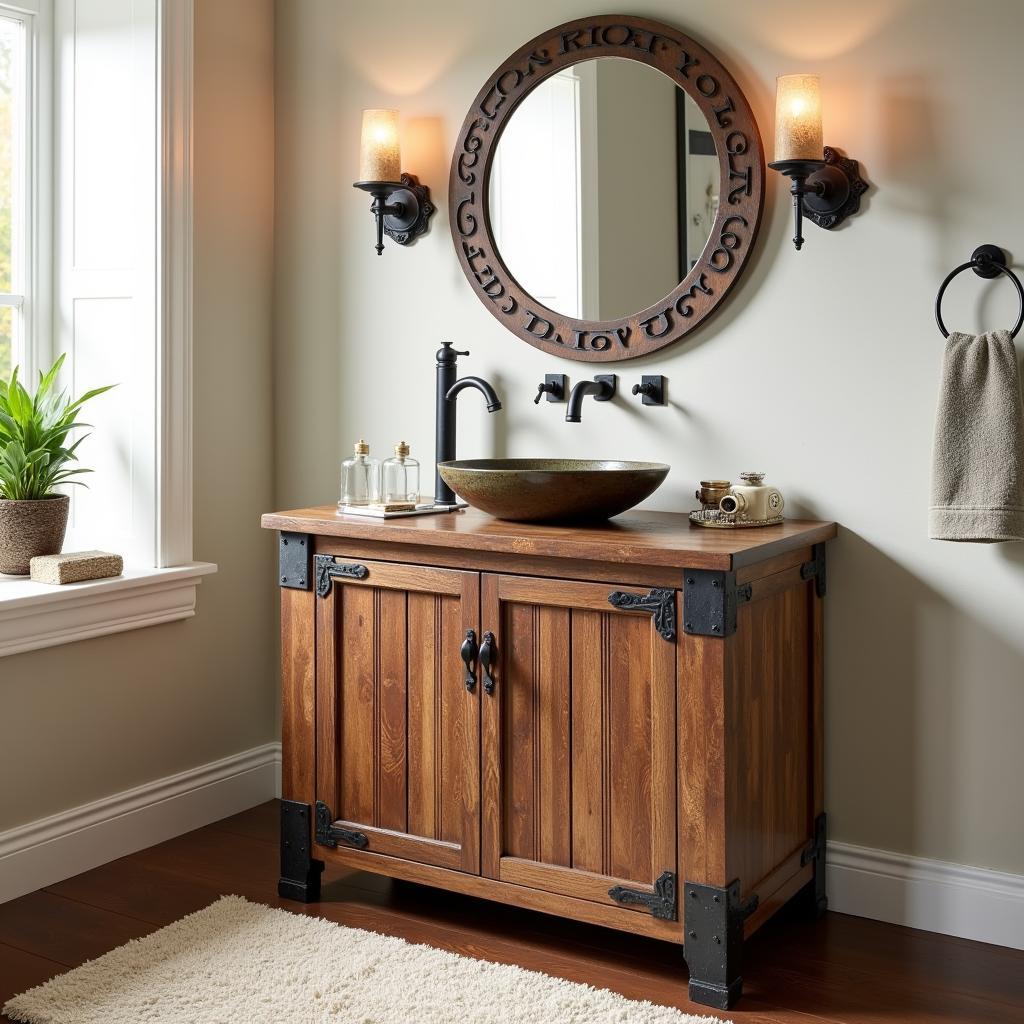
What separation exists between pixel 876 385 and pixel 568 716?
913 mm

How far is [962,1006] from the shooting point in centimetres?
→ 213

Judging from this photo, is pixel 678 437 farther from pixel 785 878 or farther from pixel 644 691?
pixel 785 878

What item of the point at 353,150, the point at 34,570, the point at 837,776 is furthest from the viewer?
the point at 353,150

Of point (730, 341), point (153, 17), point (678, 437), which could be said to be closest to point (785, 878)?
point (678, 437)

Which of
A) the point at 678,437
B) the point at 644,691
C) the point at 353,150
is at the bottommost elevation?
the point at 644,691

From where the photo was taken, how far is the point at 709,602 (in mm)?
A: 2080

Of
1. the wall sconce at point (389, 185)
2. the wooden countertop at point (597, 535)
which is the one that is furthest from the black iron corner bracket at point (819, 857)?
the wall sconce at point (389, 185)

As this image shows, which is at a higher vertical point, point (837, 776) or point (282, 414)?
point (282, 414)

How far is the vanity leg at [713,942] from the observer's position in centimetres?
212

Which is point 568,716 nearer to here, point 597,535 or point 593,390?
point 597,535

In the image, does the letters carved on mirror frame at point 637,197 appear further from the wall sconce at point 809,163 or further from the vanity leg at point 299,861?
the vanity leg at point 299,861

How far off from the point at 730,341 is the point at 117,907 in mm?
1779

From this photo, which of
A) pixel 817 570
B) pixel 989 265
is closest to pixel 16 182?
pixel 817 570

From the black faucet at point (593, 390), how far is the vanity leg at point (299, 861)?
1.04 meters
